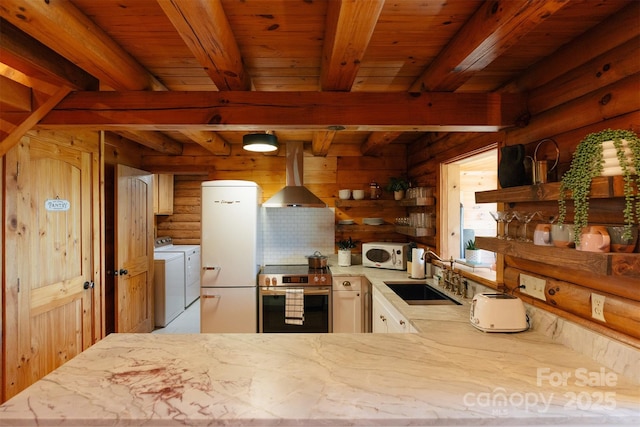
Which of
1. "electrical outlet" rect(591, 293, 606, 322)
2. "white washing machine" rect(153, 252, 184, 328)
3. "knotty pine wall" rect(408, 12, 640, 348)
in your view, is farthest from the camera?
"white washing machine" rect(153, 252, 184, 328)

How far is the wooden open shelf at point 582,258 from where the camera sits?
3.52ft

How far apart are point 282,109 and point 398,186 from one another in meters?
2.17

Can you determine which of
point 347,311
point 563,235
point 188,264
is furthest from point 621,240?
point 188,264

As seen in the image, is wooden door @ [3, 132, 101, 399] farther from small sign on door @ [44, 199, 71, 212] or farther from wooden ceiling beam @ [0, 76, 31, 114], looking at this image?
wooden ceiling beam @ [0, 76, 31, 114]

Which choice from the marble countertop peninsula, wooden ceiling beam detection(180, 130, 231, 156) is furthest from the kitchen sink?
wooden ceiling beam detection(180, 130, 231, 156)

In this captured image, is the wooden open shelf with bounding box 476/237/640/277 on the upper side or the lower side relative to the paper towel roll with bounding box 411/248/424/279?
upper

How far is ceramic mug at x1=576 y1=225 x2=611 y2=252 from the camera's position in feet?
3.81

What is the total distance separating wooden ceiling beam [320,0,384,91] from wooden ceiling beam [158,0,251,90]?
459mm

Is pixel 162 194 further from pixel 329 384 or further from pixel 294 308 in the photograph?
pixel 329 384

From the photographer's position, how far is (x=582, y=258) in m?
1.19

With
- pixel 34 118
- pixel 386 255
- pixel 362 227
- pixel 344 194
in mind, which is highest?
pixel 34 118

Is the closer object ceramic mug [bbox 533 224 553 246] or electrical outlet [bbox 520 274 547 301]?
ceramic mug [bbox 533 224 553 246]

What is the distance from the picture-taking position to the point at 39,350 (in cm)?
214

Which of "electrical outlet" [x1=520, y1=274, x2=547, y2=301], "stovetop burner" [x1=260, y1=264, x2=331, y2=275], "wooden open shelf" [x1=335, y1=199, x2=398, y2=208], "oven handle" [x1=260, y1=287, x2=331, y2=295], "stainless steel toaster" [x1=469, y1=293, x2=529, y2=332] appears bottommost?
"oven handle" [x1=260, y1=287, x2=331, y2=295]
